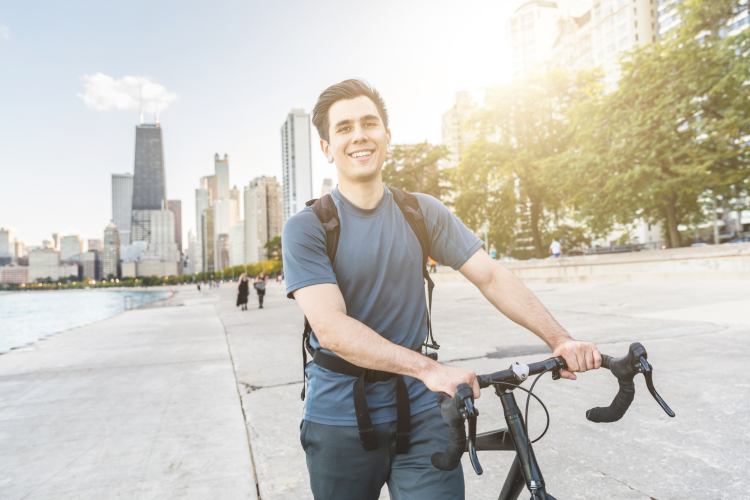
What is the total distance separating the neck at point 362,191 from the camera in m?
1.75

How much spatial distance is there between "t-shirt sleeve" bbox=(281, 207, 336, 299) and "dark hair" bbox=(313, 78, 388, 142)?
46 cm

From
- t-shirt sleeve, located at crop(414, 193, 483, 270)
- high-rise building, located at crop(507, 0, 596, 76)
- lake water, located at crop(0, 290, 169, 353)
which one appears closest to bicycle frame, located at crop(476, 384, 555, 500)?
t-shirt sleeve, located at crop(414, 193, 483, 270)

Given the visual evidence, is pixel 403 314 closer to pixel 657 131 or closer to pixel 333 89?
pixel 333 89

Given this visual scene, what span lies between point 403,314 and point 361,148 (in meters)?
0.65

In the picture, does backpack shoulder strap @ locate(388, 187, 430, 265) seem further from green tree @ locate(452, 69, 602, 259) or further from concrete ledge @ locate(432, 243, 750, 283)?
green tree @ locate(452, 69, 602, 259)

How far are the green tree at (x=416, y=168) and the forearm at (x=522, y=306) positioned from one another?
32.5 meters

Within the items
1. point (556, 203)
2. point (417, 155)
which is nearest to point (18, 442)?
point (556, 203)

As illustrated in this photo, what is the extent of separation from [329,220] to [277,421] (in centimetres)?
313

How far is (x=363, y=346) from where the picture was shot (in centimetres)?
139

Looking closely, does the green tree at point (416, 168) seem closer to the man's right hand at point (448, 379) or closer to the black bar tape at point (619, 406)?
the black bar tape at point (619, 406)

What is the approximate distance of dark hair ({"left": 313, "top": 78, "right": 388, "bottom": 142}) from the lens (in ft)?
5.85

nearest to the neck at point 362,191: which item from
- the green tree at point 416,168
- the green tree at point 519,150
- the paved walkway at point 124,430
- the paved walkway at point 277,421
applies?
the paved walkway at point 277,421

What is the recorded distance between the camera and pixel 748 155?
1842 centimetres

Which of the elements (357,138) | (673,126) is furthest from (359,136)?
(673,126)
